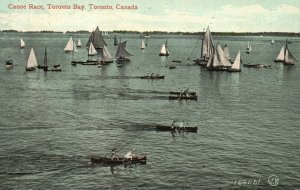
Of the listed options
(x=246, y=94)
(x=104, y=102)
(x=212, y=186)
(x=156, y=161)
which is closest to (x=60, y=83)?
(x=104, y=102)

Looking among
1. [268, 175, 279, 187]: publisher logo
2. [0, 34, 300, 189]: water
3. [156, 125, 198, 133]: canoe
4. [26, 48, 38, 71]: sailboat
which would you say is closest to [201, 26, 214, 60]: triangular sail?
[0, 34, 300, 189]: water

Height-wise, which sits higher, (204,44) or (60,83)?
(204,44)

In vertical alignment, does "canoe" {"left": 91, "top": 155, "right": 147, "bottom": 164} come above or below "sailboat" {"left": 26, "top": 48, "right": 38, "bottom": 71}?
below

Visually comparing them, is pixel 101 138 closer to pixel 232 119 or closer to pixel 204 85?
pixel 232 119

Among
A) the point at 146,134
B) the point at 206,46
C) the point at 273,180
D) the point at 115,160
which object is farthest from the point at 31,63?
the point at 273,180

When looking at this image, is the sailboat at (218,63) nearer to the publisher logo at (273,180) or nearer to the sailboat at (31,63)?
the sailboat at (31,63)

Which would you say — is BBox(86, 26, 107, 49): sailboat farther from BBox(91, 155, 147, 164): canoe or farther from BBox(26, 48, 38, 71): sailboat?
BBox(91, 155, 147, 164): canoe

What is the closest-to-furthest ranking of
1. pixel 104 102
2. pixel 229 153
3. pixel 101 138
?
pixel 229 153
pixel 101 138
pixel 104 102
